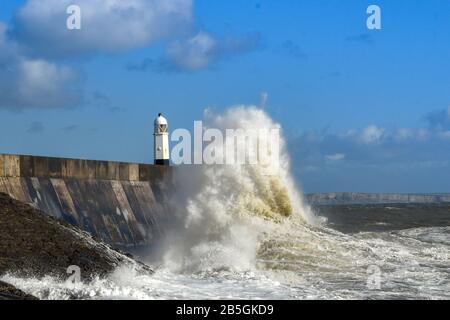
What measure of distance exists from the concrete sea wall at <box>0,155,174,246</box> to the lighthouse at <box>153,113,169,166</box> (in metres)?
4.64

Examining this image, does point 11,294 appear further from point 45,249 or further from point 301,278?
point 301,278

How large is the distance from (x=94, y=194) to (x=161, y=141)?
26.9ft

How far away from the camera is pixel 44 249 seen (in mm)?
7816

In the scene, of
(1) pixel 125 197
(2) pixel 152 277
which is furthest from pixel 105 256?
(1) pixel 125 197

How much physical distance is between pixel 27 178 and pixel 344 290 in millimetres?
6291

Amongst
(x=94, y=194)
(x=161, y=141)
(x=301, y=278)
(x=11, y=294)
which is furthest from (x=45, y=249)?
(x=161, y=141)

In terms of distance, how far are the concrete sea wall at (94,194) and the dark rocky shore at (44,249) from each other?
89.1 inches

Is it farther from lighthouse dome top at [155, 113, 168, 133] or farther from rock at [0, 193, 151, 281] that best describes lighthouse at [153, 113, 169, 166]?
rock at [0, 193, 151, 281]

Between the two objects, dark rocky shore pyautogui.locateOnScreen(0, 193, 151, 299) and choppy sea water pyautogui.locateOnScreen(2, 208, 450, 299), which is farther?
dark rocky shore pyautogui.locateOnScreen(0, 193, 151, 299)

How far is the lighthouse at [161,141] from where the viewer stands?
21.1 m

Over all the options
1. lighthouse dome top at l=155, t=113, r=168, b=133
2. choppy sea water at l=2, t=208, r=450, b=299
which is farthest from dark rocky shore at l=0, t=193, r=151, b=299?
lighthouse dome top at l=155, t=113, r=168, b=133

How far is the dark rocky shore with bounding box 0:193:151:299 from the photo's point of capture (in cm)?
723
